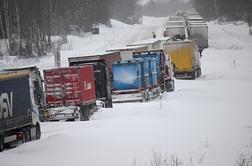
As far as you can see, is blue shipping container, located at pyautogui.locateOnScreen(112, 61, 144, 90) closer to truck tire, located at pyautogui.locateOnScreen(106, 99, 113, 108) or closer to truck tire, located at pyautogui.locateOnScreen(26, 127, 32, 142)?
truck tire, located at pyautogui.locateOnScreen(106, 99, 113, 108)

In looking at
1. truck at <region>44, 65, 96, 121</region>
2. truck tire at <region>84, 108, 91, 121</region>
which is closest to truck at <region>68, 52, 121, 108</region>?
truck tire at <region>84, 108, 91, 121</region>

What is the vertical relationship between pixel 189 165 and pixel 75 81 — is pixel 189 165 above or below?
below

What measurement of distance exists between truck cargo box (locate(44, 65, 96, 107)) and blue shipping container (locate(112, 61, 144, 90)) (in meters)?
6.98

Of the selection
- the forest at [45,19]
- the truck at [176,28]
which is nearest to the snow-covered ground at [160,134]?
the forest at [45,19]

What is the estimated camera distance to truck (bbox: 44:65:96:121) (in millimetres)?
28469

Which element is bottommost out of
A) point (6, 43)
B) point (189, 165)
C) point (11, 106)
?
point (189, 165)

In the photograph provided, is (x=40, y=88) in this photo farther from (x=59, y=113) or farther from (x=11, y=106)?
(x=11, y=106)

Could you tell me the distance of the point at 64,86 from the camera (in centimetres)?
2903

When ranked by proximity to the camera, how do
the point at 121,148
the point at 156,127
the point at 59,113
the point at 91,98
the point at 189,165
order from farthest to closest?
the point at 91,98, the point at 59,113, the point at 156,127, the point at 121,148, the point at 189,165

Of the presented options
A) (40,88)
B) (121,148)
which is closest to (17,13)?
(40,88)

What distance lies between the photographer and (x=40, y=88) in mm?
30125

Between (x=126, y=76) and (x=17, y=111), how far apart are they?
15.4 m

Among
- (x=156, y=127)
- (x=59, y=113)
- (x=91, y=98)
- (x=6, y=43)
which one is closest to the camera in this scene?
(x=156, y=127)

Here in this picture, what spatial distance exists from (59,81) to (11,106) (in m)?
7.99
